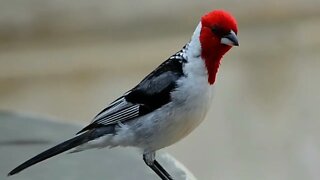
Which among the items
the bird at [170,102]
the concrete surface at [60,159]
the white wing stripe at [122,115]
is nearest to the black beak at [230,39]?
the bird at [170,102]

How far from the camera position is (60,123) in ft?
5.61

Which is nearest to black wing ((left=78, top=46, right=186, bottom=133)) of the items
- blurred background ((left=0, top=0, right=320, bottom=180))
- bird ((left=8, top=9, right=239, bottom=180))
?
bird ((left=8, top=9, right=239, bottom=180))

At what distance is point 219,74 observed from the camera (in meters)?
2.90

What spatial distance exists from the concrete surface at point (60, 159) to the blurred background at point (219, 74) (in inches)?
45.4

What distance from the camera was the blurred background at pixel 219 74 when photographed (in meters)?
2.84

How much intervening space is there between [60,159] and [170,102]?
1.23ft

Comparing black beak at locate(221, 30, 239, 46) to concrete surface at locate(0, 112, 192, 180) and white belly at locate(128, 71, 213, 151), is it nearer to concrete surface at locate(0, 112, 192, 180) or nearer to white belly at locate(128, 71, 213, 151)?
white belly at locate(128, 71, 213, 151)

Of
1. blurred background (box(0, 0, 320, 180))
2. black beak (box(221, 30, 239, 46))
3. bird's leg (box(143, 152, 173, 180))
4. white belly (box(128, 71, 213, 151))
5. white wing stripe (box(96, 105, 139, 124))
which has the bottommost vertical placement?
bird's leg (box(143, 152, 173, 180))

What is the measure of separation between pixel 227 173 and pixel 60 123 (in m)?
1.31

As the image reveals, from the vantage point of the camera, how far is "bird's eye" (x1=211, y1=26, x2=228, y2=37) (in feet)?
3.78

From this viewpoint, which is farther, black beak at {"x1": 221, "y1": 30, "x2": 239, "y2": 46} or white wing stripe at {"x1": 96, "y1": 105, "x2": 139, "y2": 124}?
white wing stripe at {"x1": 96, "y1": 105, "x2": 139, "y2": 124}

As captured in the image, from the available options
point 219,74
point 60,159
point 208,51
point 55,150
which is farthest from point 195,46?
point 219,74

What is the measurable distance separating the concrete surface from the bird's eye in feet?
1.08

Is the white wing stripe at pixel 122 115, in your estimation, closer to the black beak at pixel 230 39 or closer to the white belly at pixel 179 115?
Answer: the white belly at pixel 179 115
